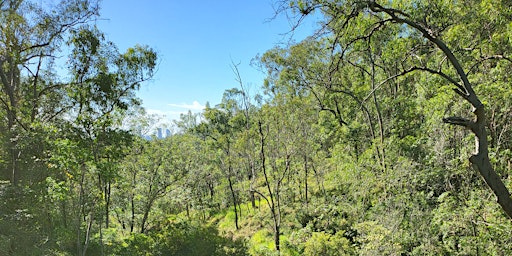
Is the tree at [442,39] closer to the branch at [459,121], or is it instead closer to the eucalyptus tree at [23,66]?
the branch at [459,121]

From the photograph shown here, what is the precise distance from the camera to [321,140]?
15.9m

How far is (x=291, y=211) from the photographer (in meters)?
16.0

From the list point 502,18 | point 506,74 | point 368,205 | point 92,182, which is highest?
point 502,18

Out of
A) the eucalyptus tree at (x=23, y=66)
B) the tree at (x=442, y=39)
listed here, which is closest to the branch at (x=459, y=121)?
the tree at (x=442, y=39)

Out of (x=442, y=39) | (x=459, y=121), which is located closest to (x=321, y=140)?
(x=442, y=39)

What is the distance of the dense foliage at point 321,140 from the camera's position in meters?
6.00

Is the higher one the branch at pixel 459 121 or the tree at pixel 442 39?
the tree at pixel 442 39

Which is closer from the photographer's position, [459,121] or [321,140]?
[459,121]

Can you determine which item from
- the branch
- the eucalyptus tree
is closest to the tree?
the branch

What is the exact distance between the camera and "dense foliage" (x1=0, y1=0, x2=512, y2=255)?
19.7ft

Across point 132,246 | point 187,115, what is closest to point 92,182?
point 132,246

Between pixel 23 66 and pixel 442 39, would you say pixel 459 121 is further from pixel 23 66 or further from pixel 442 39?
pixel 23 66

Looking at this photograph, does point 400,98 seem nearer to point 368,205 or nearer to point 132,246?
point 368,205

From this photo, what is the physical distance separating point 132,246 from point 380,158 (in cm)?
1044
